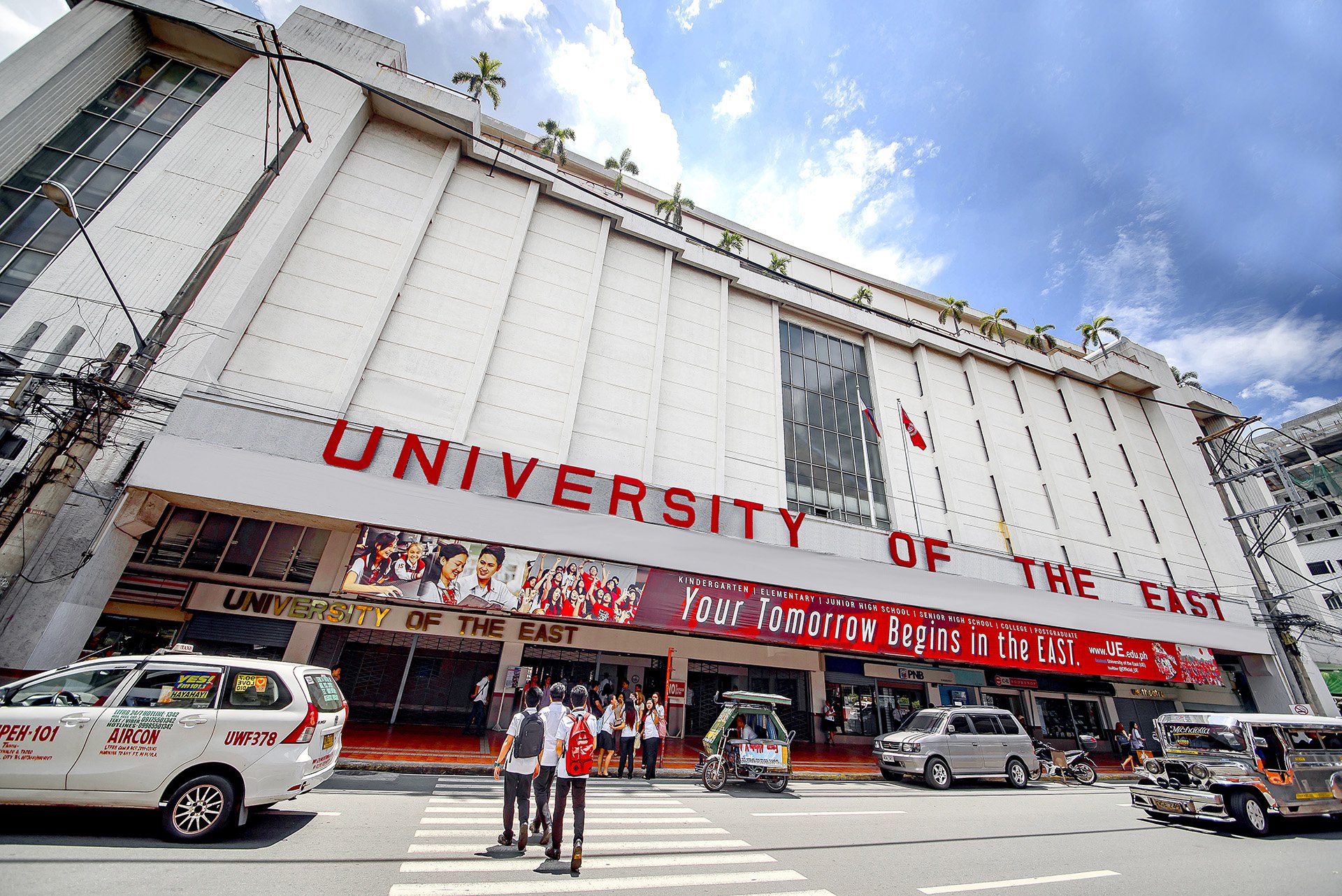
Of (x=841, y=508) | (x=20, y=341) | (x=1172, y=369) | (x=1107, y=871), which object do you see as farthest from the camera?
(x=1172, y=369)

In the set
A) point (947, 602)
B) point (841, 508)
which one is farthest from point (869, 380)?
point (947, 602)

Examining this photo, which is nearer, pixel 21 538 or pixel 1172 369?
pixel 21 538

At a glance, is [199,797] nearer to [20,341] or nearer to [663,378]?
[20,341]

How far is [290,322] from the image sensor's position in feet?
48.2

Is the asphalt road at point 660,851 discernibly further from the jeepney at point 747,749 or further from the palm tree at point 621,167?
the palm tree at point 621,167

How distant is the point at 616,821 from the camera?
25.1 ft

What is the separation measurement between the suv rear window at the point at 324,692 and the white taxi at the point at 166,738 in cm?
16

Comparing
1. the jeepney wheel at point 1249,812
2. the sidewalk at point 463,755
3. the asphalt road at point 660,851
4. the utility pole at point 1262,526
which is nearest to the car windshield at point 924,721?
the sidewalk at point 463,755

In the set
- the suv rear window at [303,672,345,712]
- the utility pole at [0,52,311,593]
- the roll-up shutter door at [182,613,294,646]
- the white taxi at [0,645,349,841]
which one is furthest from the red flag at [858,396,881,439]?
the roll-up shutter door at [182,613,294,646]

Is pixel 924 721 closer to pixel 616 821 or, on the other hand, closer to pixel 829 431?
pixel 616 821

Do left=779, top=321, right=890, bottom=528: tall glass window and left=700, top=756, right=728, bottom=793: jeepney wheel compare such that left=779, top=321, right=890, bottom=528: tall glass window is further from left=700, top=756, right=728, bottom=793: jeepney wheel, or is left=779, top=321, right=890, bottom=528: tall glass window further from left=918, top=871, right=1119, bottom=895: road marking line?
left=918, top=871, right=1119, bottom=895: road marking line

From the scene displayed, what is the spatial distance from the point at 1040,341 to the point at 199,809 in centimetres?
4121

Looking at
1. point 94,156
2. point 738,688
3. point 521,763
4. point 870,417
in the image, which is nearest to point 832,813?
point 521,763

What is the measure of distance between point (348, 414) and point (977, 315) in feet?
117
